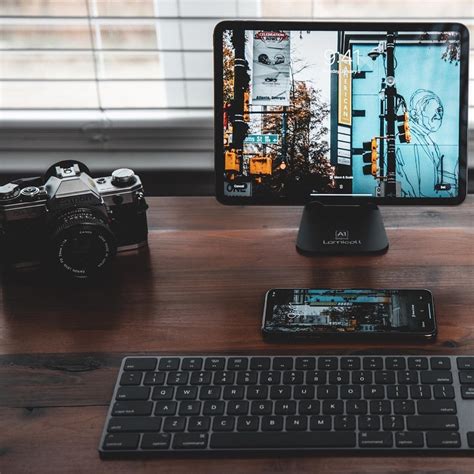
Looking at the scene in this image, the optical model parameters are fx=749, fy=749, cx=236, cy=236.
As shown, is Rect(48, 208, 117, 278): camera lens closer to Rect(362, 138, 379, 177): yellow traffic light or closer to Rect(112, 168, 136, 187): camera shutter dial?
Rect(112, 168, 136, 187): camera shutter dial

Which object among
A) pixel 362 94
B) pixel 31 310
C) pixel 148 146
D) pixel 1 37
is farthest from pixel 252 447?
pixel 1 37

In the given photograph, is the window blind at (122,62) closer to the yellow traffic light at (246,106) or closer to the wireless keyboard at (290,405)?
the yellow traffic light at (246,106)

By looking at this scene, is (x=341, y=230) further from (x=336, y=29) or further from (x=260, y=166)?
(x=336, y=29)

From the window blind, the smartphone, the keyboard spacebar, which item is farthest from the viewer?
the window blind

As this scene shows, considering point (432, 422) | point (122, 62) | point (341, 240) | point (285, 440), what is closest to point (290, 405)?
point (285, 440)

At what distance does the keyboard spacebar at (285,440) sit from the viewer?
32.7 inches

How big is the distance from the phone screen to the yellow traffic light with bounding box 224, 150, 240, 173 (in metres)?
0.22

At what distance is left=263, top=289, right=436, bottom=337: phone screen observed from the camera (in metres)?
1.01

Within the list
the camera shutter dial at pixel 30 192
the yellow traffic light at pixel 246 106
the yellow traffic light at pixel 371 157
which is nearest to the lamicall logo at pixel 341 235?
the yellow traffic light at pixel 371 157

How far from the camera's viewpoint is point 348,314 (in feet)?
3.41

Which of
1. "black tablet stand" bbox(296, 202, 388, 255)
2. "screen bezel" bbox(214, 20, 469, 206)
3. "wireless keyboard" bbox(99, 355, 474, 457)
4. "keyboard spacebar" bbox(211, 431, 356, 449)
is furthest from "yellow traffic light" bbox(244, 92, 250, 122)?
"keyboard spacebar" bbox(211, 431, 356, 449)

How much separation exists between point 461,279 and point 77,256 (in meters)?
0.58

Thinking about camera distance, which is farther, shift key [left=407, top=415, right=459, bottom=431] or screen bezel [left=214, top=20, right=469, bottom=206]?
screen bezel [left=214, top=20, right=469, bottom=206]

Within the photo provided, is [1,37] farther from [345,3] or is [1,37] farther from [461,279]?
[461,279]
